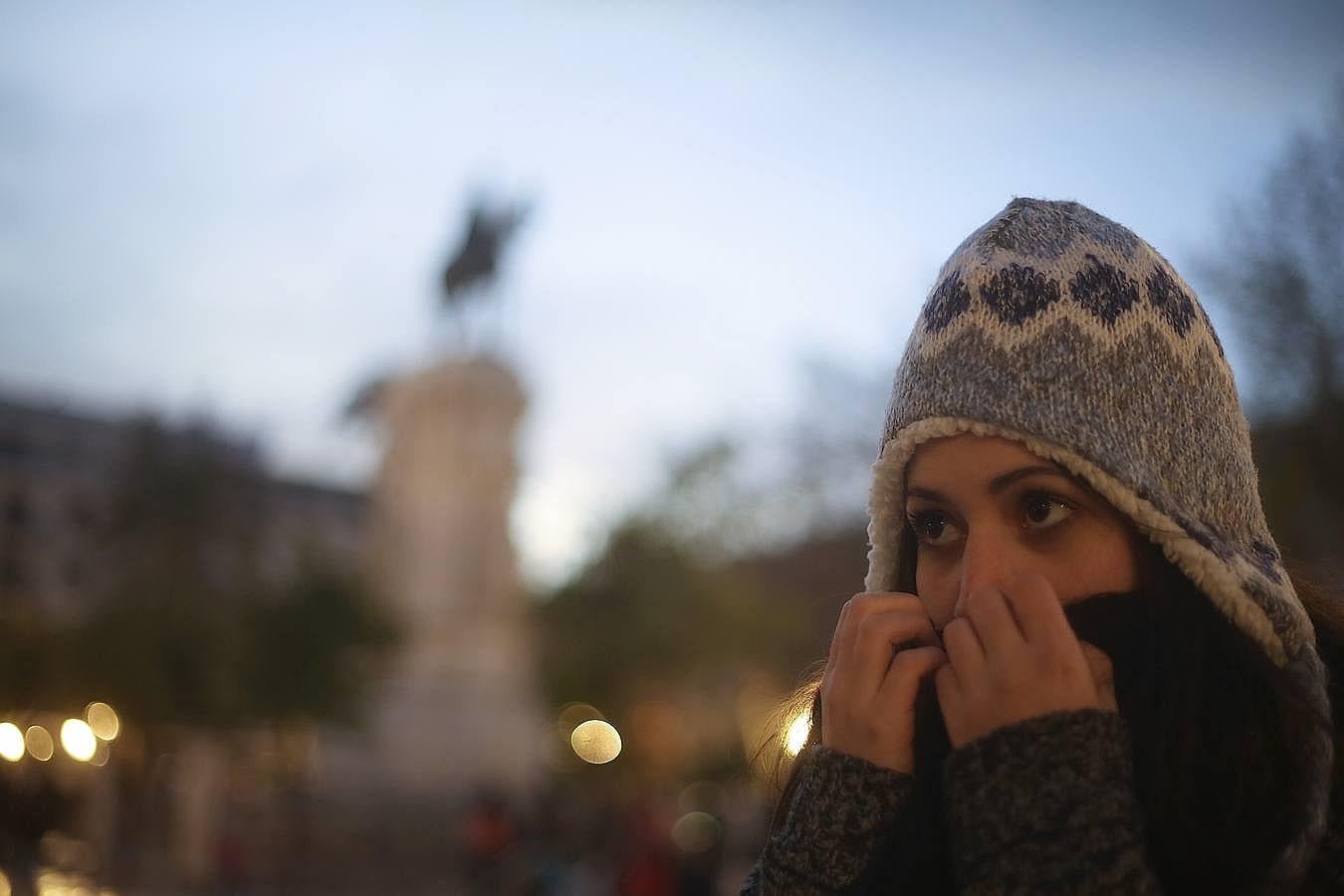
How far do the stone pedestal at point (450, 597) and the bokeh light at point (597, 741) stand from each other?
9.24 metres

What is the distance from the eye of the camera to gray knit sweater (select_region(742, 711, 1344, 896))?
1.10 metres

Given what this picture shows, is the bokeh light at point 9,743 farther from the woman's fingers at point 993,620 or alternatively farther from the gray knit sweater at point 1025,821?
the woman's fingers at point 993,620

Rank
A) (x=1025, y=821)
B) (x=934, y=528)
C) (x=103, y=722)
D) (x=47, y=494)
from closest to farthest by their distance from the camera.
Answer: (x=1025, y=821) → (x=934, y=528) → (x=103, y=722) → (x=47, y=494)

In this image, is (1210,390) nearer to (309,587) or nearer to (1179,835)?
(1179,835)

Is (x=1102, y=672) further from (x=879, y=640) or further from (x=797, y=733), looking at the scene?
(x=797, y=733)

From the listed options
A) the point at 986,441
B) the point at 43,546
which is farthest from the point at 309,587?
the point at 43,546

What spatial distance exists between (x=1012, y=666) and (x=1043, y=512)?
0.87ft

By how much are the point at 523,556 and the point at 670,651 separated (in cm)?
960

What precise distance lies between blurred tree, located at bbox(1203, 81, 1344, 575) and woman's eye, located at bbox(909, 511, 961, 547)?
8153mm

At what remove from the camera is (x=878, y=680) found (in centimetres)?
132

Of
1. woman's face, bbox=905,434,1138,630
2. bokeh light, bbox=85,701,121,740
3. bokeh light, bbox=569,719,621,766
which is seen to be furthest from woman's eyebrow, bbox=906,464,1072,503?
bokeh light, bbox=569,719,621,766

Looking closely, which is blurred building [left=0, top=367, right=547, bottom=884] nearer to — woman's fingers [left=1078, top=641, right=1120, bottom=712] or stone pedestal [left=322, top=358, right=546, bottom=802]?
stone pedestal [left=322, top=358, right=546, bottom=802]

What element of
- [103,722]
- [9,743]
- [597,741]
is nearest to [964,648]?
[9,743]

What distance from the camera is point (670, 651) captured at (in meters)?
34.8
